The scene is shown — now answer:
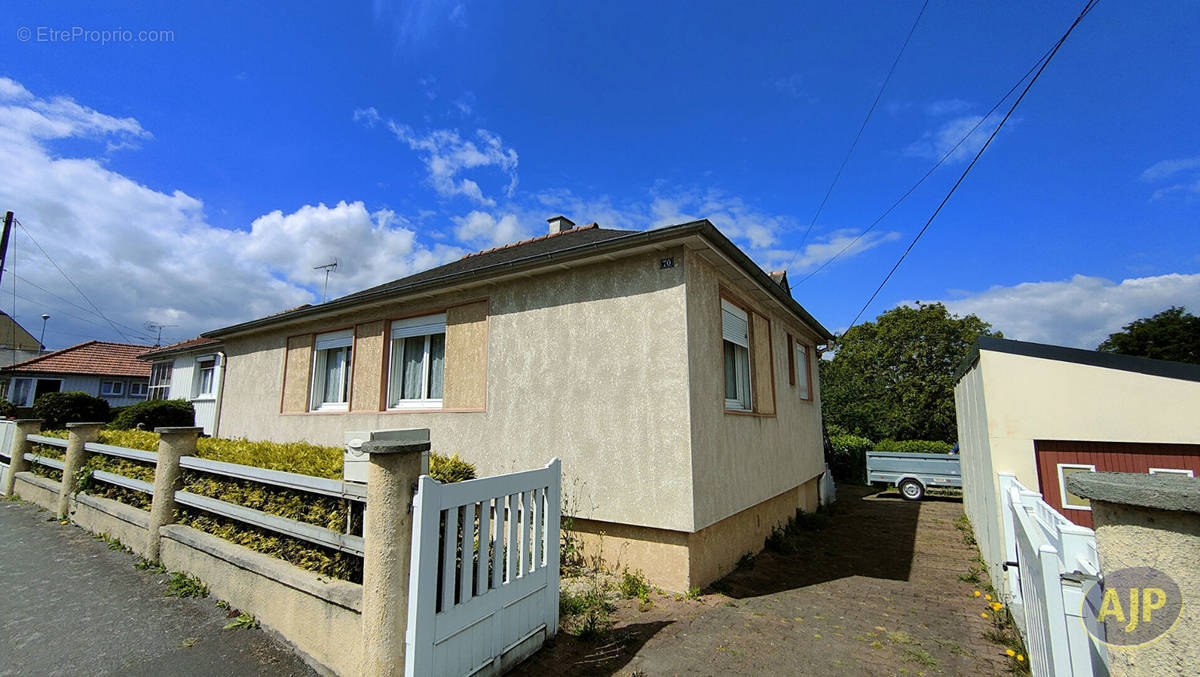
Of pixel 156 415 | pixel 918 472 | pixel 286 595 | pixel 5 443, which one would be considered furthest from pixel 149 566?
pixel 918 472

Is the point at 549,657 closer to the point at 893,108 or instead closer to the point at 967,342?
the point at 893,108

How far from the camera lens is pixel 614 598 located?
4.94 meters

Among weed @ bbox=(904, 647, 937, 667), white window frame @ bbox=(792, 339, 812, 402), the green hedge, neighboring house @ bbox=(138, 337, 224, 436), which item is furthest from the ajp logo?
neighboring house @ bbox=(138, 337, 224, 436)

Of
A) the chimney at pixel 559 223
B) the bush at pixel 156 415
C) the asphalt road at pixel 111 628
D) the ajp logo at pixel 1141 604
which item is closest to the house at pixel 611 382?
the chimney at pixel 559 223

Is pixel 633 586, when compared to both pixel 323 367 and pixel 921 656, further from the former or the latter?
pixel 323 367

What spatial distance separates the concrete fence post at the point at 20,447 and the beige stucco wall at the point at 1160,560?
48.2ft

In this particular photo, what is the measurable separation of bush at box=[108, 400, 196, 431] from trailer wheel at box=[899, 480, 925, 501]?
2265cm

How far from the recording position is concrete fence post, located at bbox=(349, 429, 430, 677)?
2818 millimetres

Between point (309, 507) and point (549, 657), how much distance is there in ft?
7.44

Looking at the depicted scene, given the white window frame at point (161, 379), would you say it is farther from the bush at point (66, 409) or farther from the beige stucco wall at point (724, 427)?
the beige stucco wall at point (724, 427)

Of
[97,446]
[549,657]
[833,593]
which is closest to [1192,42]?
[833,593]

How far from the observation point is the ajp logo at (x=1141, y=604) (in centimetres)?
117

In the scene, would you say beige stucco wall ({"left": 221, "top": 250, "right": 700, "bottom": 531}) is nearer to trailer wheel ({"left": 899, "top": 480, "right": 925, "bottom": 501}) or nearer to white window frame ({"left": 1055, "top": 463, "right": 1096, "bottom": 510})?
white window frame ({"left": 1055, "top": 463, "right": 1096, "bottom": 510})

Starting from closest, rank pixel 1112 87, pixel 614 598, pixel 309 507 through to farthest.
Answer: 1. pixel 309 507
2. pixel 614 598
3. pixel 1112 87
